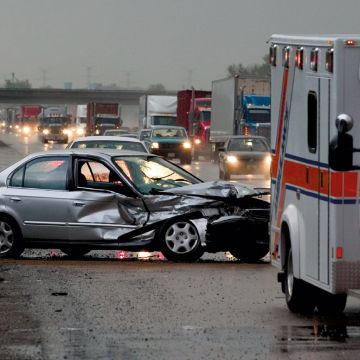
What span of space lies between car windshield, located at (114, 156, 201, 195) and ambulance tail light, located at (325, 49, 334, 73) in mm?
6700

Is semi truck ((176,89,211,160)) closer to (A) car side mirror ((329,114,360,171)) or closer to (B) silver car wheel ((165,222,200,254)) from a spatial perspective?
(B) silver car wheel ((165,222,200,254))

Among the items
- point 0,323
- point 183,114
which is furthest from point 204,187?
point 183,114

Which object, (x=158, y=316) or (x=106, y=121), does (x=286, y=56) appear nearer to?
(x=158, y=316)

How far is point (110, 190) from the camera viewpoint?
55.8 ft

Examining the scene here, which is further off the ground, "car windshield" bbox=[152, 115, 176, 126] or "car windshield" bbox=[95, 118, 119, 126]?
"car windshield" bbox=[152, 115, 176, 126]

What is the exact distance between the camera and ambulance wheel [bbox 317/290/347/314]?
1184 centimetres

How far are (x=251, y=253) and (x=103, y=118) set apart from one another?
260ft

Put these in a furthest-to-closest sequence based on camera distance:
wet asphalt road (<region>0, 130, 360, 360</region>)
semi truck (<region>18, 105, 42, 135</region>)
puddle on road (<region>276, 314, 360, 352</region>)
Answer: semi truck (<region>18, 105, 42, 135</region>)
puddle on road (<region>276, 314, 360, 352</region>)
wet asphalt road (<region>0, 130, 360, 360</region>)

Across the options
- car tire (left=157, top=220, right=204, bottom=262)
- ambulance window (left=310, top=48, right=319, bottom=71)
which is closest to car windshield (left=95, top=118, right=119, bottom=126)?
car tire (left=157, top=220, right=204, bottom=262)

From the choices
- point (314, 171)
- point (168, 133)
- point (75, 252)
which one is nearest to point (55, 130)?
point (168, 133)

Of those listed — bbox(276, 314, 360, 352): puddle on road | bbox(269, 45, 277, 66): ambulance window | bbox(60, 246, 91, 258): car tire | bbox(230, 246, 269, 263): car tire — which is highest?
bbox(269, 45, 277, 66): ambulance window

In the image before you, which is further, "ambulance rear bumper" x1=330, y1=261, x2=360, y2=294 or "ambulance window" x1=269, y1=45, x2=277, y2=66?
"ambulance window" x1=269, y1=45, x2=277, y2=66

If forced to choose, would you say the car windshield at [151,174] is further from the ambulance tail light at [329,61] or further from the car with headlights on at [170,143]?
the car with headlights on at [170,143]

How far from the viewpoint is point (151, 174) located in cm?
1752
